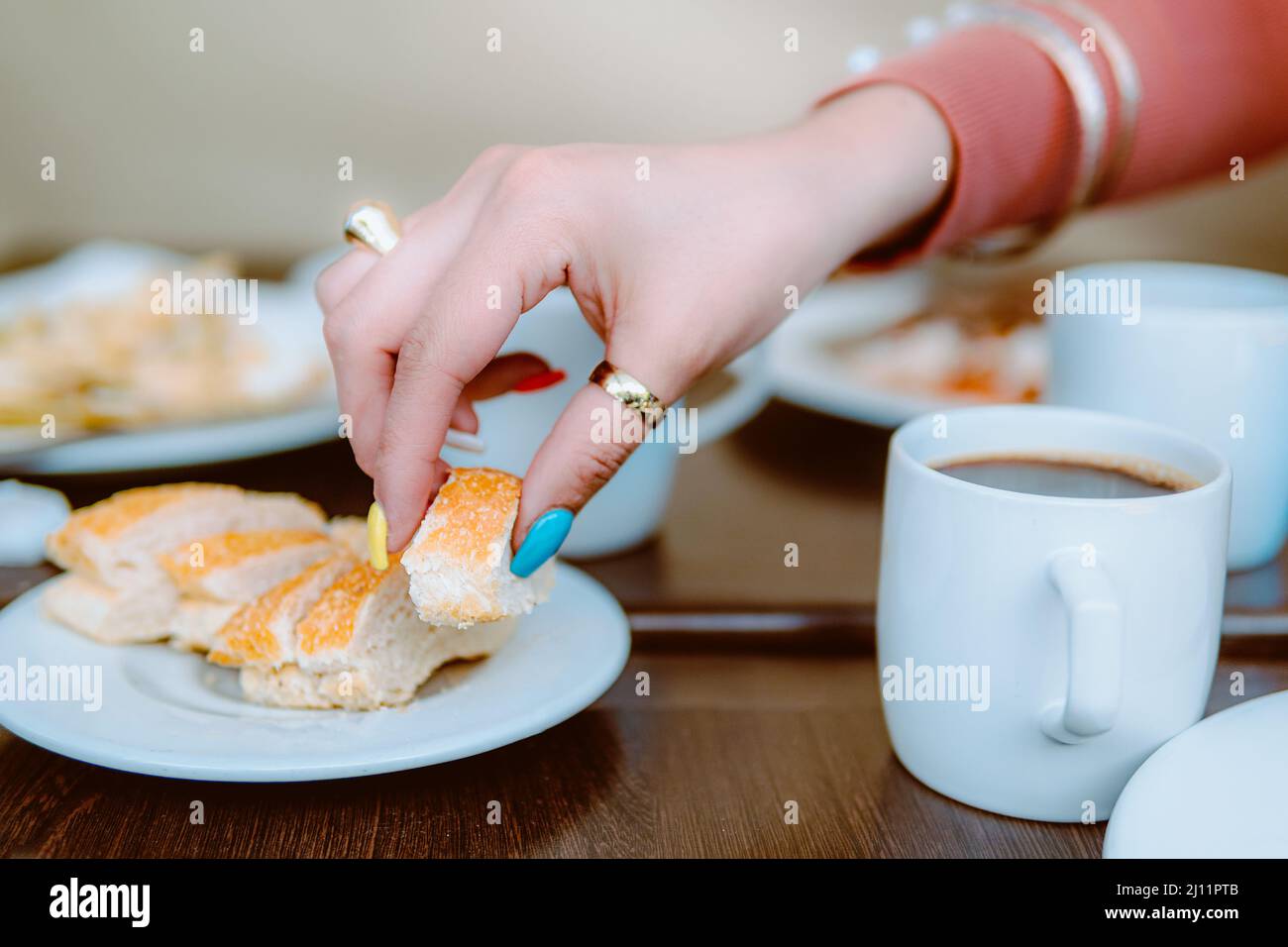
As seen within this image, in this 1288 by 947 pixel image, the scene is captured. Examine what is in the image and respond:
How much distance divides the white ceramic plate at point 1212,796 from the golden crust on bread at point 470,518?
296 mm

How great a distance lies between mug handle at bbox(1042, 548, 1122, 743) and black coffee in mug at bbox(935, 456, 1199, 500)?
0.26 feet

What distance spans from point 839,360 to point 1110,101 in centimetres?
34

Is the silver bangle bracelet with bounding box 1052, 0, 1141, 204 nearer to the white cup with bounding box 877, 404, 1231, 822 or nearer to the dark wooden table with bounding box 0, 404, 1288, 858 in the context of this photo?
the dark wooden table with bounding box 0, 404, 1288, 858

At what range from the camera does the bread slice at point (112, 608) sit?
1.98 feet

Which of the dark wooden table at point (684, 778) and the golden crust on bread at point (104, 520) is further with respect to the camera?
the golden crust on bread at point (104, 520)

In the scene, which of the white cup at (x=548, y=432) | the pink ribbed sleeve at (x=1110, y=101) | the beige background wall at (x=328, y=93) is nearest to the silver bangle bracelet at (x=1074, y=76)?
the pink ribbed sleeve at (x=1110, y=101)

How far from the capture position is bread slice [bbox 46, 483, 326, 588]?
62cm

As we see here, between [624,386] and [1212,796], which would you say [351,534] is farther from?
[1212,796]

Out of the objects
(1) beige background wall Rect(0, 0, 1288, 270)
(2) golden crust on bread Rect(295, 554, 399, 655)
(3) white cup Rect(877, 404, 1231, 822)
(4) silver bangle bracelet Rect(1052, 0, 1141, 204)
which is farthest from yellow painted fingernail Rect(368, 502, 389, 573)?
(1) beige background wall Rect(0, 0, 1288, 270)

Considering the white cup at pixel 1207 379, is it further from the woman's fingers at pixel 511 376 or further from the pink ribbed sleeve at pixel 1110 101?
the woman's fingers at pixel 511 376
